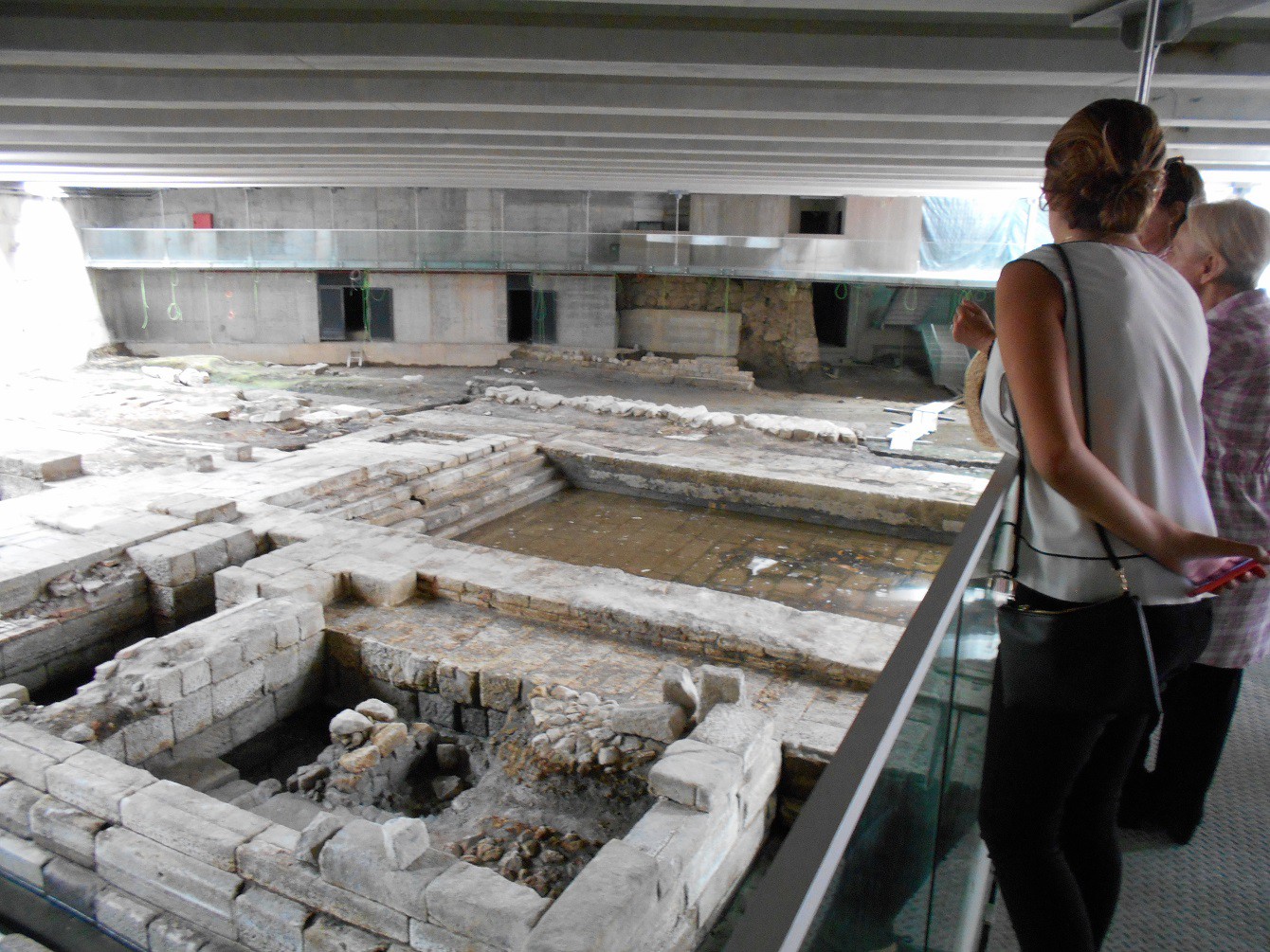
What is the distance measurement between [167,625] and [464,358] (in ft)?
41.7

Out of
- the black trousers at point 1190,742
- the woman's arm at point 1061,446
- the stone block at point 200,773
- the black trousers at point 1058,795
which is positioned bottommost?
the stone block at point 200,773

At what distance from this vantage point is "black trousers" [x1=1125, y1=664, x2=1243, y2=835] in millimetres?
2479

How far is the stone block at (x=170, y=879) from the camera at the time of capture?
11.9ft

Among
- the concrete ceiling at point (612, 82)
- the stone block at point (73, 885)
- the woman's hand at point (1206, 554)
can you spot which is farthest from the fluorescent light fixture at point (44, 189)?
the woman's hand at point (1206, 554)

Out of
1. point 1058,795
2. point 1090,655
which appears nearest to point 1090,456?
point 1090,655

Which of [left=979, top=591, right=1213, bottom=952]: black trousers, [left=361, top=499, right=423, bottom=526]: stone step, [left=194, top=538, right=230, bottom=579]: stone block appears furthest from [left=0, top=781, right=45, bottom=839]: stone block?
[left=361, top=499, right=423, bottom=526]: stone step

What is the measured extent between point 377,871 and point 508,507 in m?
6.75

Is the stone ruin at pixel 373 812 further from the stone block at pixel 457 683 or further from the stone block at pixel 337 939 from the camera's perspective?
the stone block at pixel 457 683

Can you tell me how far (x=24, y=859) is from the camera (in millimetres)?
3975

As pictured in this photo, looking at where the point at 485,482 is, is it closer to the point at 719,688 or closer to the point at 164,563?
the point at 164,563

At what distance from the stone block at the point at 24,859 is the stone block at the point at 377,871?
5.29 ft

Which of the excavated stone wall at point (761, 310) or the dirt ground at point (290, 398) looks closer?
the dirt ground at point (290, 398)

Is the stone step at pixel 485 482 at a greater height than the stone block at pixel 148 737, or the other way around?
the stone step at pixel 485 482

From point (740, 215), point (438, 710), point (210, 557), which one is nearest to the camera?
point (438, 710)
